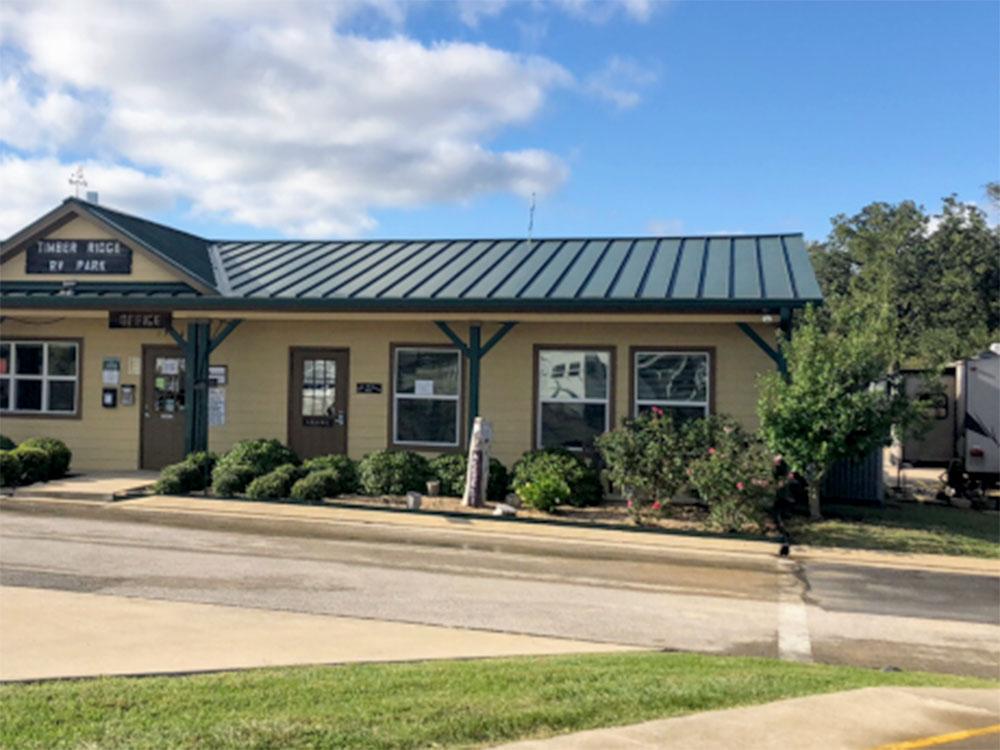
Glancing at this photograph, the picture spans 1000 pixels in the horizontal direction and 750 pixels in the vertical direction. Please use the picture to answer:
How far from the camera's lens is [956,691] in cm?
588

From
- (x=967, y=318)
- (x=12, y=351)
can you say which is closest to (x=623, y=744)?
(x=12, y=351)

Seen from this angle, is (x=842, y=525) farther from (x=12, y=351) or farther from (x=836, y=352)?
(x=12, y=351)

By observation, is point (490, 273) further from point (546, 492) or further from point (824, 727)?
point (824, 727)

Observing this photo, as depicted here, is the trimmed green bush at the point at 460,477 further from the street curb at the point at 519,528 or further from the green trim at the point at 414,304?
the green trim at the point at 414,304

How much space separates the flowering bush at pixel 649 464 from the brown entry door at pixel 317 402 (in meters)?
5.88

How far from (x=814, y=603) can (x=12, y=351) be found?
16.4 m

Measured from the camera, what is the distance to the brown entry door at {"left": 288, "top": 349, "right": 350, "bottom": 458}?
55.7 feet

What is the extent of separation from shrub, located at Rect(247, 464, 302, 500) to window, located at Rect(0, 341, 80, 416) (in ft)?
19.0

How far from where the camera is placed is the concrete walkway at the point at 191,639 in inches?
237

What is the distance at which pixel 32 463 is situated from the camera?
15.6m

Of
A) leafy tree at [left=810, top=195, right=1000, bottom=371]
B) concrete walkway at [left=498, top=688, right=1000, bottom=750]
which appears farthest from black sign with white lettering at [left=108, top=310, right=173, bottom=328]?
leafy tree at [left=810, top=195, right=1000, bottom=371]

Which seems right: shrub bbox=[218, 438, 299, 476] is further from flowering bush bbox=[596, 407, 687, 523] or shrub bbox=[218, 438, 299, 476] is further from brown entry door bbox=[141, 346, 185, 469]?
flowering bush bbox=[596, 407, 687, 523]

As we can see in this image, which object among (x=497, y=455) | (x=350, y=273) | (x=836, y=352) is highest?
(x=350, y=273)

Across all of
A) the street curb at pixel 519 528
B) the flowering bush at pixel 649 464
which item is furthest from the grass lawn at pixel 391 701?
the flowering bush at pixel 649 464
